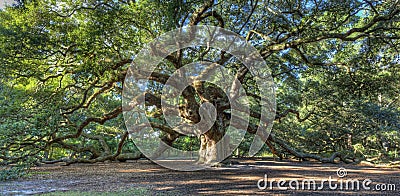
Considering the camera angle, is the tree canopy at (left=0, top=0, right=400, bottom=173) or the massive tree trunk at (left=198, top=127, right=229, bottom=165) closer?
the tree canopy at (left=0, top=0, right=400, bottom=173)

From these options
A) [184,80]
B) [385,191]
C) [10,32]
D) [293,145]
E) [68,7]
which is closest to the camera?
[385,191]

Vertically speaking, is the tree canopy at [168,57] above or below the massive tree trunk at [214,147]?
above

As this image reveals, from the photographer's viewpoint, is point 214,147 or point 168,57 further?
point 214,147

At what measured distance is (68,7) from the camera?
22.2 feet

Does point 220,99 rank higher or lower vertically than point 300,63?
lower

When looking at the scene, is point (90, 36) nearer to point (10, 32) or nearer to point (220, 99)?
point (10, 32)

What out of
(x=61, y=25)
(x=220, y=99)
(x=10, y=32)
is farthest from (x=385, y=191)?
(x=10, y=32)

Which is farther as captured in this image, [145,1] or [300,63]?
[300,63]

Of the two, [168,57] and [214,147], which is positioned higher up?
[168,57]

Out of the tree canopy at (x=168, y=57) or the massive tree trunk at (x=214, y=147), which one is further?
the massive tree trunk at (x=214, y=147)

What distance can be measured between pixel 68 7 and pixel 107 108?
6.55m

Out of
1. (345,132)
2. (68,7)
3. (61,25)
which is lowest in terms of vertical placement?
(345,132)

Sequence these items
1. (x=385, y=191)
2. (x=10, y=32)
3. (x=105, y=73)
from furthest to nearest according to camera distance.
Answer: (x=105, y=73)
(x=10, y=32)
(x=385, y=191)

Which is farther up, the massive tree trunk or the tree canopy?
the tree canopy
